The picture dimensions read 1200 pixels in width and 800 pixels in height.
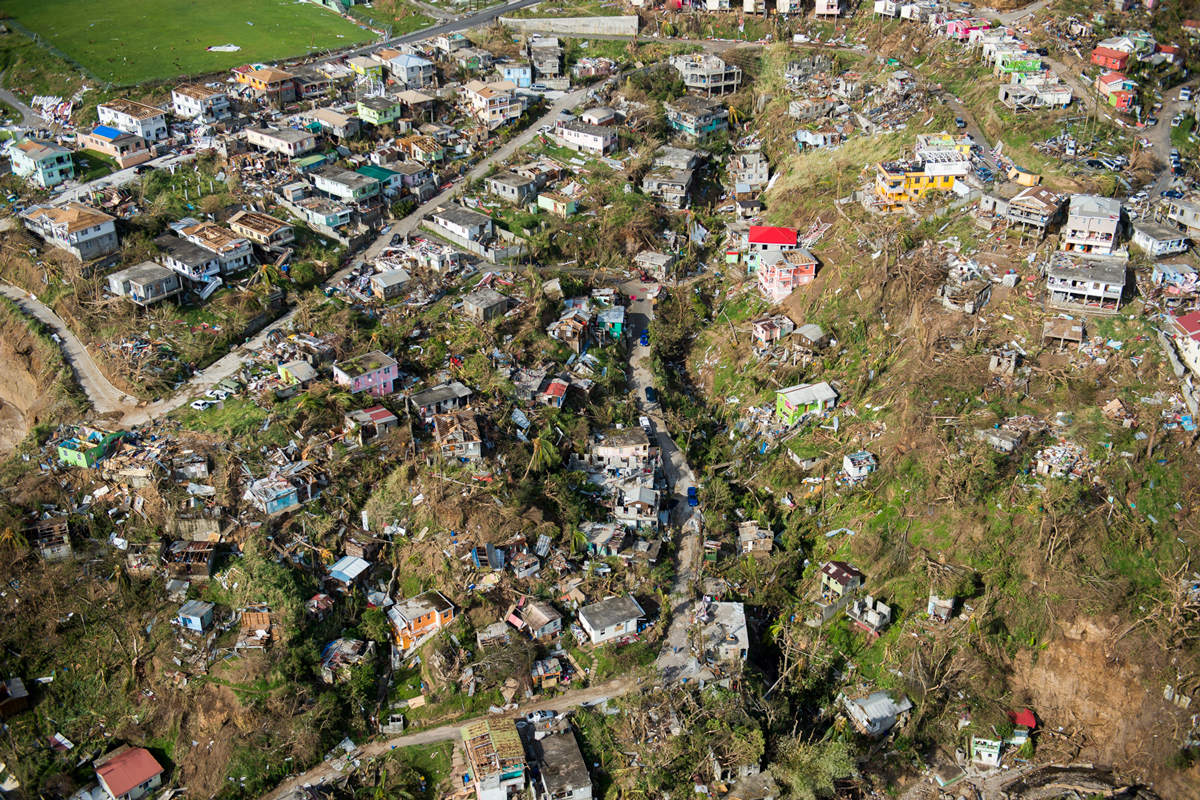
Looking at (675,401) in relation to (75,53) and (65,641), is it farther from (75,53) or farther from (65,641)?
(75,53)

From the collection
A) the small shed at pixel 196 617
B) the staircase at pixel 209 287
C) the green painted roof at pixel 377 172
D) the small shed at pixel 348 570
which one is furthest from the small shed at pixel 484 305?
the small shed at pixel 196 617

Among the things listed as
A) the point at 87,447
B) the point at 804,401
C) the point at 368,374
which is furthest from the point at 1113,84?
the point at 87,447

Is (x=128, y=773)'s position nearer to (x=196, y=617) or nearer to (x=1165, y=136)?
(x=196, y=617)

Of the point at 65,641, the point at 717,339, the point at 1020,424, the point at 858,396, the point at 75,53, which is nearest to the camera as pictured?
the point at 65,641

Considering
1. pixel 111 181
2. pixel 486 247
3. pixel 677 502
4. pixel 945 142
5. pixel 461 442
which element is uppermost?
pixel 945 142

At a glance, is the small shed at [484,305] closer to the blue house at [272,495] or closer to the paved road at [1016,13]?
the blue house at [272,495]

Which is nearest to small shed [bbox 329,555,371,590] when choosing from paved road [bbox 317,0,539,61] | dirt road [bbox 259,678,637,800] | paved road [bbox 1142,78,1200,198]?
dirt road [bbox 259,678,637,800]

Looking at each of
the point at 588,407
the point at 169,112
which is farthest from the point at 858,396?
the point at 169,112
